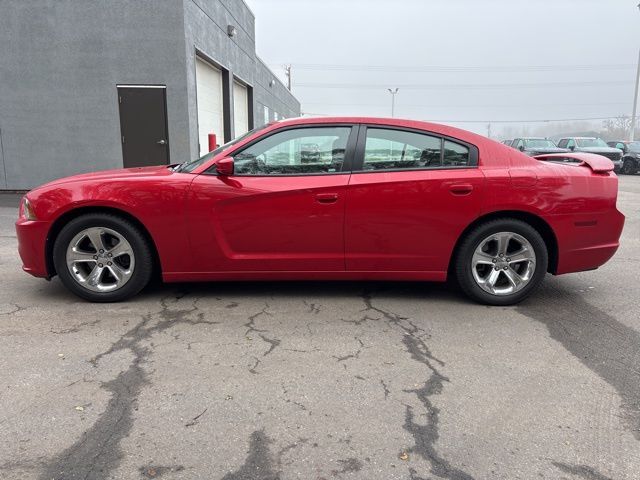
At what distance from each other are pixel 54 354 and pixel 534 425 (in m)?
2.97

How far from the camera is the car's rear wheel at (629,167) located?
2375 centimetres

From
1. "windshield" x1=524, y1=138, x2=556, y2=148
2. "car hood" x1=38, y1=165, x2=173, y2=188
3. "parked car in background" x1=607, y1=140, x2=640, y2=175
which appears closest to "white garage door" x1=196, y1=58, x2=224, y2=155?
"car hood" x1=38, y1=165, x2=173, y2=188

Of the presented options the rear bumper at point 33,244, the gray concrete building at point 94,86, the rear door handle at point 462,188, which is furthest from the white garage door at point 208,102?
the rear door handle at point 462,188

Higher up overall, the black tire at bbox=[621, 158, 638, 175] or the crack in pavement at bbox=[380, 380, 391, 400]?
the black tire at bbox=[621, 158, 638, 175]

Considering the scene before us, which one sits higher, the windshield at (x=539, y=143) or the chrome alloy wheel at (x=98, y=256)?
the windshield at (x=539, y=143)

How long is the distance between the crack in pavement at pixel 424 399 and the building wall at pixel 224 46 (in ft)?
28.4

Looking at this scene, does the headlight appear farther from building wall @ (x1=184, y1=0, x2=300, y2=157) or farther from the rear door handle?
building wall @ (x1=184, y1=0, x2=300, y2=157)

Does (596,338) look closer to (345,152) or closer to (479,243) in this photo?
(479,243)

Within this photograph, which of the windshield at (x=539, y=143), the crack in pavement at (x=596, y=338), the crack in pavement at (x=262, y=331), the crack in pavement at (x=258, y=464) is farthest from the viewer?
the windshield at (x=539, y=143)

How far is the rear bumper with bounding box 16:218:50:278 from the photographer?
419 cm

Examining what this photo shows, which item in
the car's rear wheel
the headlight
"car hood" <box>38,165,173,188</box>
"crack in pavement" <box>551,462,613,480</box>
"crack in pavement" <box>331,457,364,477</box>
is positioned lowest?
"crack in pavement" <box>331,457,364,477</box>

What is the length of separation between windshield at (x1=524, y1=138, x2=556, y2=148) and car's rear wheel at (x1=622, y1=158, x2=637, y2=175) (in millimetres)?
3524

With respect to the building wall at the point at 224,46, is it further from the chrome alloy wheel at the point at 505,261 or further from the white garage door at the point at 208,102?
the chrome alloy wheel at the point at 505,261

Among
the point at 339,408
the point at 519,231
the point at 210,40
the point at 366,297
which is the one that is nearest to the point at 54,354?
the point at 339,408
